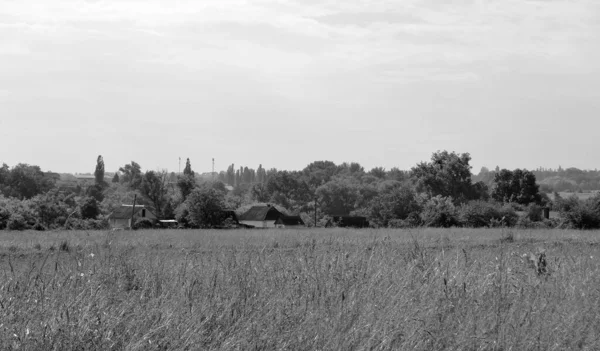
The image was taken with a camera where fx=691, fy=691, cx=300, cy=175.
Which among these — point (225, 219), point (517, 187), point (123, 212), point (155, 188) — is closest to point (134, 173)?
point (155, 188)

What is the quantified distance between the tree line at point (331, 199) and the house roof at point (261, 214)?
7.76 feet

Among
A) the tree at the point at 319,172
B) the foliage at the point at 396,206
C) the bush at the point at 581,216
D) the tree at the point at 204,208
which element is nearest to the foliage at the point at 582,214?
the bush at the point at 581,216

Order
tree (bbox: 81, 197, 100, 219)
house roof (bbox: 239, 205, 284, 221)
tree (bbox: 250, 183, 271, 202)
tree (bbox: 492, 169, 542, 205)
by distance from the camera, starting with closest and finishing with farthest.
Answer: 1. tree (bbox: 81, 197, 100, 219)
2. house roof (bbox: 239, 205, 284, 221)
3. tree (bbox: 492, 169, 542, 205)
4. tree (bbox: 250, 183, 271, 202)

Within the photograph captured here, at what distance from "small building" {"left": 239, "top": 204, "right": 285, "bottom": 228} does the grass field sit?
242 feet

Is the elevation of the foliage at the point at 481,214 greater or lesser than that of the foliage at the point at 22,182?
lesser

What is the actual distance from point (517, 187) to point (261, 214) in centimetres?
3501

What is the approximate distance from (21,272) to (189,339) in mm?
2528

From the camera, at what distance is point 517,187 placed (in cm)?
9238

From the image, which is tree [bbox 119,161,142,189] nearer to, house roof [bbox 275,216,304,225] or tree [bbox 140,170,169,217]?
tree [bbox 140,170,169,217]

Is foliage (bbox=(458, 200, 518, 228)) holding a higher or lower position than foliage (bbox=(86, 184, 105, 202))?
lower

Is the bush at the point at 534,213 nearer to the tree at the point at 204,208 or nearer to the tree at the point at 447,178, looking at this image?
the tree at the point at 447,178

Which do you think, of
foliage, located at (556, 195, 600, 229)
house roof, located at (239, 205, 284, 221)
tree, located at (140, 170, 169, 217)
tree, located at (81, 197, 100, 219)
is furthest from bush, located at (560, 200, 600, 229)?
tree, located at (140, 170, 169, 217)

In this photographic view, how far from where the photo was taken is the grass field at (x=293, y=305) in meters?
5.50

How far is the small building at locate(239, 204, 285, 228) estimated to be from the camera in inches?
3233
